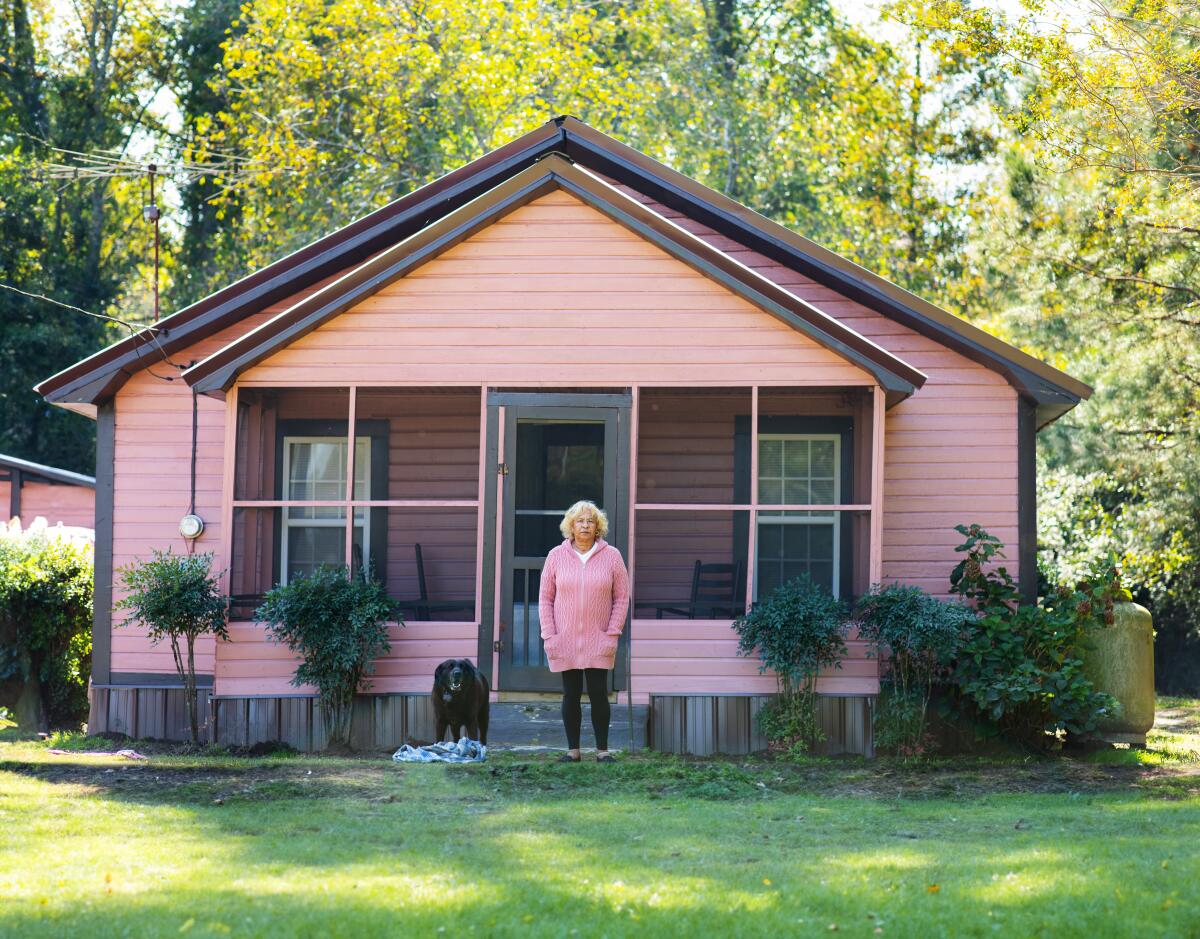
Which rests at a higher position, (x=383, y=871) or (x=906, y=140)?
(x=906, y=140)

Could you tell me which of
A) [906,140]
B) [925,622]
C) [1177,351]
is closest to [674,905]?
[925,622]

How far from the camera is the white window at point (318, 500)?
459 inches

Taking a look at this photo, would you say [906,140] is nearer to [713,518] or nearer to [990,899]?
[713,518]

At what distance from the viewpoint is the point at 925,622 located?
391 inches

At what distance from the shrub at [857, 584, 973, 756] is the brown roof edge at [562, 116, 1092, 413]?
2148mm

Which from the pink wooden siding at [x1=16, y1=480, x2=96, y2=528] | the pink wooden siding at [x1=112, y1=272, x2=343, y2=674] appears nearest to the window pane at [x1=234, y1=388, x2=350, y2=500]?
the pink wooden siding at [x1=112, y1=272, x2=343, y2=674]

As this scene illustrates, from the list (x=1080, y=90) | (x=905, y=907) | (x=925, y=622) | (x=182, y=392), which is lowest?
(x=905, y=907)

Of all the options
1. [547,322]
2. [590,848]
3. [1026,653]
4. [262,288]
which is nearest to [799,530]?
[1026,653]

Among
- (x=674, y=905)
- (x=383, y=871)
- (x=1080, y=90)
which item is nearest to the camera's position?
(x=674, y=905)

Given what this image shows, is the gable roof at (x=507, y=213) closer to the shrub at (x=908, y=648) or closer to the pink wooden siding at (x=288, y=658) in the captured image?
the shrub at (x=908, y=648)

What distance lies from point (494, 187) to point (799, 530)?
3752mm

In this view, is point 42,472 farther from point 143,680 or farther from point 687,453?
point 687,453

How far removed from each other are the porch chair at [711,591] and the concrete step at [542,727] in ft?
4.01

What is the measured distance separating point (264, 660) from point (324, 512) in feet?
5.47
